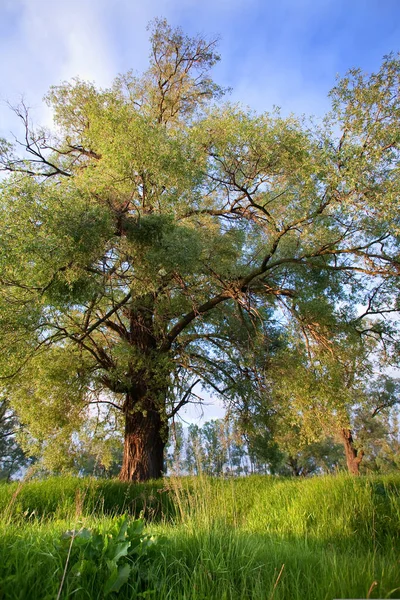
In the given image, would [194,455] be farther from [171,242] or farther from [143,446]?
[143,446]

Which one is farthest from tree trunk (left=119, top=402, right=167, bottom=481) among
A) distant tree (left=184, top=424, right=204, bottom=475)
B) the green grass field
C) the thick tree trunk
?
the green grass field

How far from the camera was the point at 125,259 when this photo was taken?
29.9 ft

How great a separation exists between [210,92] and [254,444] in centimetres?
1286

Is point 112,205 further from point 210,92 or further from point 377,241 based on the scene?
point 210,92

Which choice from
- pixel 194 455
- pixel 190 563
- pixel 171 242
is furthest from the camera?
pixel 171 242

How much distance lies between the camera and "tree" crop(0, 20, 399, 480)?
24.0 ft

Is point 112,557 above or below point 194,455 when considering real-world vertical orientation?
below

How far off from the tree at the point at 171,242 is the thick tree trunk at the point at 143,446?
4 centimetres

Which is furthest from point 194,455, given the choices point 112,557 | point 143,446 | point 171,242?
point 143,446

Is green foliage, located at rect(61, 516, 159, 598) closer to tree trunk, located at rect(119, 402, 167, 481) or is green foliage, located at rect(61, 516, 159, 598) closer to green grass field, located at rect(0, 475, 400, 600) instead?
green grass field, located at rect(0, 475, 400, 600)

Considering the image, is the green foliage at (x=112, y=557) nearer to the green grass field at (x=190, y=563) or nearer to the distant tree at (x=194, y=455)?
the green grass field at (x=190, y=563)

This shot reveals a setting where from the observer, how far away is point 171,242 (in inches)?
322

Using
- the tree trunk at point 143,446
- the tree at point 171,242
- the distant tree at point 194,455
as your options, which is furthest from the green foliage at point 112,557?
the tree trunk at point 143,446

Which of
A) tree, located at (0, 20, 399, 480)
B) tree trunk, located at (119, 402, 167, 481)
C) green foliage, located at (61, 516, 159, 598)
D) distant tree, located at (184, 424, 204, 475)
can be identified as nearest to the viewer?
green foliage, located at (61, 516, 159, 598)
